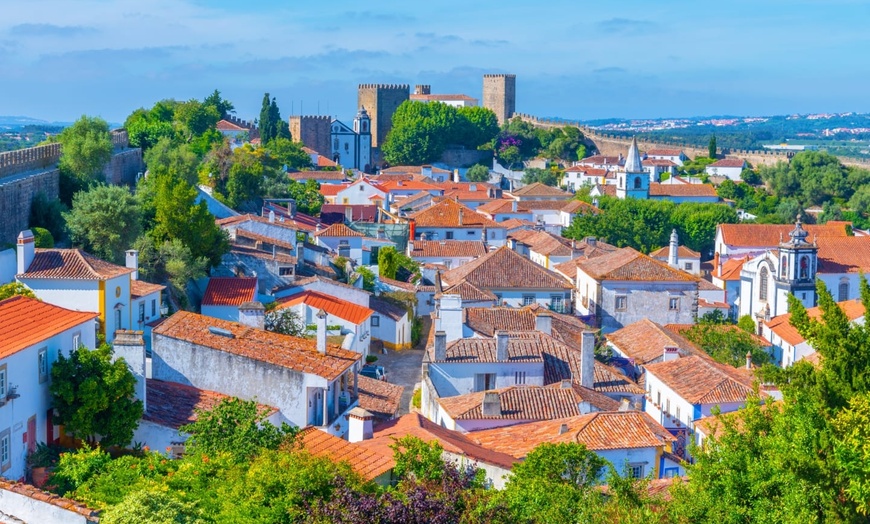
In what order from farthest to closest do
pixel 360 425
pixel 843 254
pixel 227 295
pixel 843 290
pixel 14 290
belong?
pixel 843 254 → pixel 843 290 → pixel 227 295 → pixel 14 290 → pixel 360 425

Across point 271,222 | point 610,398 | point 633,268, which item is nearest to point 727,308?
point 633,268

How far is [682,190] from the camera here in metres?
82.9

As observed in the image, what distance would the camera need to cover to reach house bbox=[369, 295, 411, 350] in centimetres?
3647

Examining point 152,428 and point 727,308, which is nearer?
point 152,428

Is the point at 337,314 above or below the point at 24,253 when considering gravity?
below

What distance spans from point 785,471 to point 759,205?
243ft

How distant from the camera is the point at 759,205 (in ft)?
282

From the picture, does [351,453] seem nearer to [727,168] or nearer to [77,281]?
[77,281]

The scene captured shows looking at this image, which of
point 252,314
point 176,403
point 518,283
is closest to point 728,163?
point 518,283

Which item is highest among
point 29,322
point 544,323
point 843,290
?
point 29,322

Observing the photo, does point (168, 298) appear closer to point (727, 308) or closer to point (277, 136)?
point (727, 308)

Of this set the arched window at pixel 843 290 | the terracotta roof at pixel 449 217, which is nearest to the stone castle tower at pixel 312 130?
the terracotta roof at pixel 449 217

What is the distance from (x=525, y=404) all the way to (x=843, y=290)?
3259 cm

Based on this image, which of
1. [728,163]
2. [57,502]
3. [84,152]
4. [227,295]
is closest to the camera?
[57,502]
